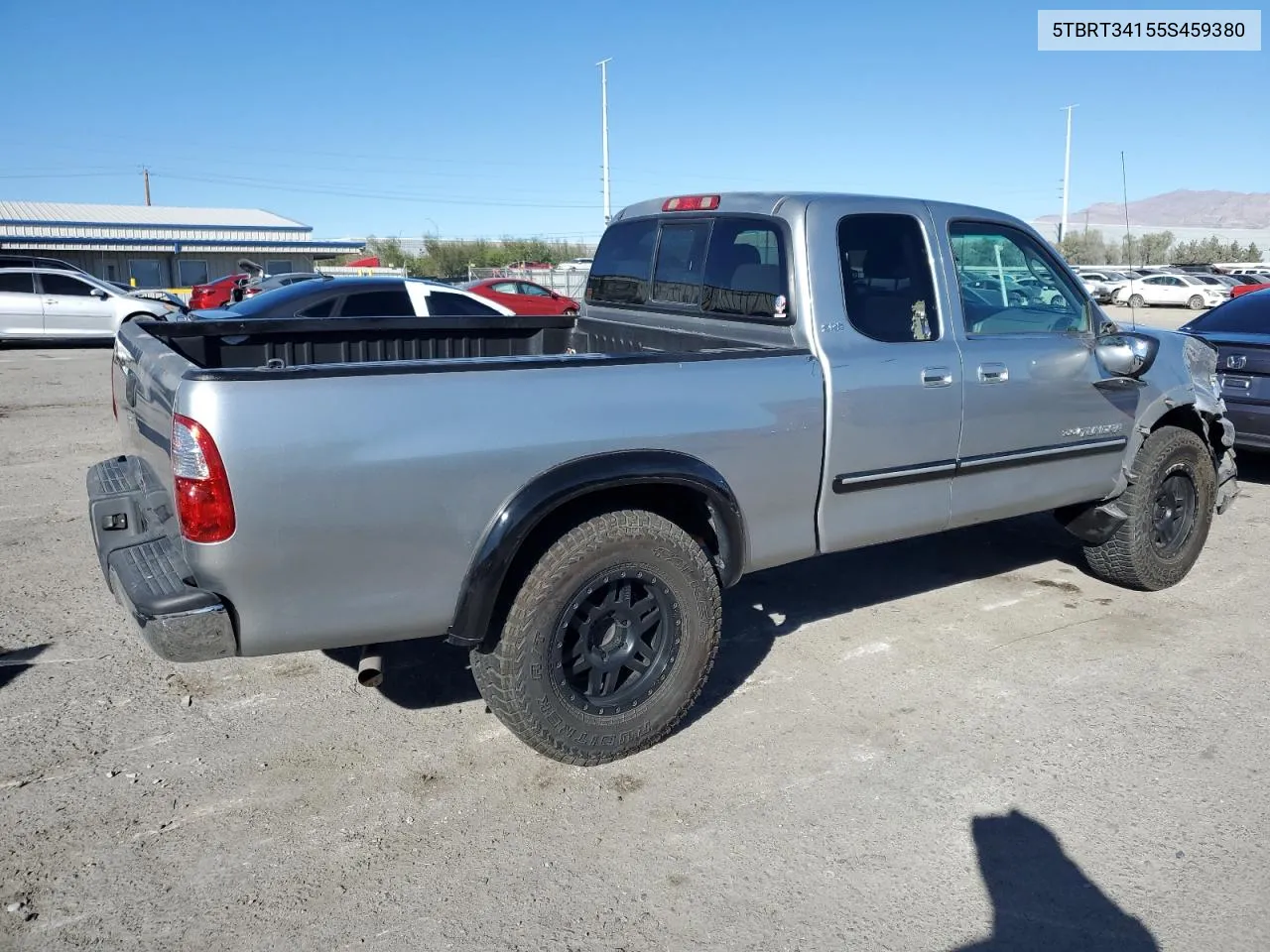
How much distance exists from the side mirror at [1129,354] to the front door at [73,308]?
17873mm

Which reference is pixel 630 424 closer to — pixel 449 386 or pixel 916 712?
pixel 449 386

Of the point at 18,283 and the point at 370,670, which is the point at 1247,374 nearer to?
the point at 370,670

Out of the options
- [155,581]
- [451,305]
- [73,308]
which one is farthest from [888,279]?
[73,308]

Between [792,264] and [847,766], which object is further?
[792,264]

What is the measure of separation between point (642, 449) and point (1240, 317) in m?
6.88

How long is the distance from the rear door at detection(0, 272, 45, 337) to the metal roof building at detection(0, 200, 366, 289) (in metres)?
31.5

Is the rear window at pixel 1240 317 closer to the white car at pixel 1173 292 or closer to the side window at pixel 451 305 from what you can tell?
the side window at pixel 451 305

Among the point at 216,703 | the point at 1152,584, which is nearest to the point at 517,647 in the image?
the point at 216,703

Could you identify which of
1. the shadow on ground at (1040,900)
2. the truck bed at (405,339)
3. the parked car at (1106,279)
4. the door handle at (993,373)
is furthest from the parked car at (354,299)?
the parked car at (1106,279)

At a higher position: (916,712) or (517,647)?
(517,647)

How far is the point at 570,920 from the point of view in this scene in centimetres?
288

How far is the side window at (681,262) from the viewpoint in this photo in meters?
4.83

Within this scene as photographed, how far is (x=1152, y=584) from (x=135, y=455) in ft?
16.4

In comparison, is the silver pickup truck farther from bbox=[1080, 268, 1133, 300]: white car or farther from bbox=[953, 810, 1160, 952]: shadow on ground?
bbox=[1080, 268, 1133, 300]: white car
